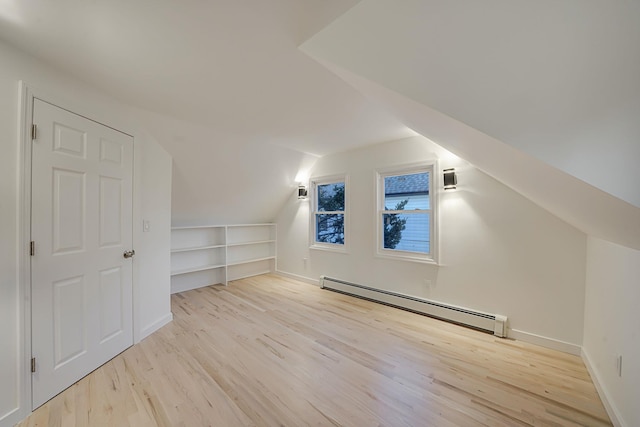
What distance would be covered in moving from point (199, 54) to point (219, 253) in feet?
12.4

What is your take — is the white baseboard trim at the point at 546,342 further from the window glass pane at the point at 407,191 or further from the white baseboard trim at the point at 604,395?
the window glass pane at the point at 407,191

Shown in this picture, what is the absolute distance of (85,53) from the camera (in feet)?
5.45

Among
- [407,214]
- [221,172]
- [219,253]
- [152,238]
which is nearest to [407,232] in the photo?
[407,214]

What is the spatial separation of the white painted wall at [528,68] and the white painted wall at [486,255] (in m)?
1.89

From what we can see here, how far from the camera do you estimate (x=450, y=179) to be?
290cm

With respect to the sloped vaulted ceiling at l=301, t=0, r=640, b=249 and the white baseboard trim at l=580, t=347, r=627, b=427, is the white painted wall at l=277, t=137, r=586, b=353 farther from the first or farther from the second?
the sloped vaulted ceiling at l=301, t=0, r=640, b=249

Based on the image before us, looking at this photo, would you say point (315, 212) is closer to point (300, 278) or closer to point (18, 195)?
point (300, 278)

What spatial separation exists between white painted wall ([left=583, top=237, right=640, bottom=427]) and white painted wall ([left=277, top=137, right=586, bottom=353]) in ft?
0.55

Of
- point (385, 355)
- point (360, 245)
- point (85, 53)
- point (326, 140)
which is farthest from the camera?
point (360, 245)

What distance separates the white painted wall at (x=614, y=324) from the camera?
1.39m

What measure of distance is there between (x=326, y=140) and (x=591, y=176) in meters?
2.91

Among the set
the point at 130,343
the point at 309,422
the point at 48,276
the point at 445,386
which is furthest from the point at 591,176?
the point at 130,343

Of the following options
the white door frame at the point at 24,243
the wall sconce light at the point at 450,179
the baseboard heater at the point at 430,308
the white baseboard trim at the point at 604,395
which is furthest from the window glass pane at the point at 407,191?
the white door frame at the point at 24,243

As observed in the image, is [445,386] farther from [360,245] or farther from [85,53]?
[85,53]
